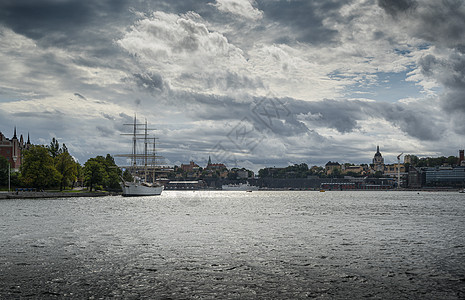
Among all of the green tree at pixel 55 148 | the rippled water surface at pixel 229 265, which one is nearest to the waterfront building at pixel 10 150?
the green tree at pixel 55 148

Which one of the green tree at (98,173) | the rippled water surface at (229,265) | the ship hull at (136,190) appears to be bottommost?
the ship hull at (136,190)

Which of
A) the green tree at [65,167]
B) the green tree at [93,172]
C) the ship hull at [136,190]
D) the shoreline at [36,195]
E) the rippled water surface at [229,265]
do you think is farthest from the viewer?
the ship hull at [136,190]

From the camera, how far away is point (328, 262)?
24547 mm

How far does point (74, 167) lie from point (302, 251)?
375ft

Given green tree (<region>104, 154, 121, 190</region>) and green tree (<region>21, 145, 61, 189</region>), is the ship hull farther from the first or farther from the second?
green tree (<region>21, 145, 61, 189</region>)

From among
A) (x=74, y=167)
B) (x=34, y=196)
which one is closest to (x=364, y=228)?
(x=34, y=196)

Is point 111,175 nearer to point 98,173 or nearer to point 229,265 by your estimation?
point 98,173

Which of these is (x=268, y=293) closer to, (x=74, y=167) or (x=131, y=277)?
(x=131, y=277)

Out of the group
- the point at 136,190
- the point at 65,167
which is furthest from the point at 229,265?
the point at 136,190

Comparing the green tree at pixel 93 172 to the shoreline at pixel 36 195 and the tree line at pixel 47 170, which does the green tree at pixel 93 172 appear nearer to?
the tree line at pixel 47 170

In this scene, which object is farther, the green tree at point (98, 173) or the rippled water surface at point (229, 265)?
the green tree at point (98, 173)

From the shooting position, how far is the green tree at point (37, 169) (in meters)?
112

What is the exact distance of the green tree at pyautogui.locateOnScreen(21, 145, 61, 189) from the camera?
4395 inches

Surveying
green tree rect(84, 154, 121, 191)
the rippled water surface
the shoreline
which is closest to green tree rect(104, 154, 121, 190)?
green tree rect(84, 154, 121, 191)
